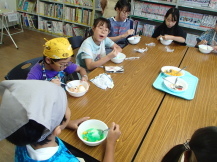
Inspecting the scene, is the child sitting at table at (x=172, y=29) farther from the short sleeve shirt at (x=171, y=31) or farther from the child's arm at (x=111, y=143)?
the child's arm at (x=111, y=143)

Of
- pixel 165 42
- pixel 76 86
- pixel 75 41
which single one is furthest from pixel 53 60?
pixel 165 42

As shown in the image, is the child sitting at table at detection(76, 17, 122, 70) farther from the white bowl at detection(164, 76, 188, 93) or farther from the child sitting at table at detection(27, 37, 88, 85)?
the white bowl at detection(164, 76, 188, 93)

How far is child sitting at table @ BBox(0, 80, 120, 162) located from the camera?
0.54 meters

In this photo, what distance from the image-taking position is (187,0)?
8.84 ft

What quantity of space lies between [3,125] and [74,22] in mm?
3604

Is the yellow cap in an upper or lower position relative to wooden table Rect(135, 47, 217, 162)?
upper

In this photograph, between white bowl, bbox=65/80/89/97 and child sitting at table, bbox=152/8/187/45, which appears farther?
child sitting at table, bbox=152/8/187/45

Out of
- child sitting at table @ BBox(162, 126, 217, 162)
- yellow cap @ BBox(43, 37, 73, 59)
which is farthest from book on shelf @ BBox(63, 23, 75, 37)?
child sitting at table @ BBox(162, 126, 217, 162)

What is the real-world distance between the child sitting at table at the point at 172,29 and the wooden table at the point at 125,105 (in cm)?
73

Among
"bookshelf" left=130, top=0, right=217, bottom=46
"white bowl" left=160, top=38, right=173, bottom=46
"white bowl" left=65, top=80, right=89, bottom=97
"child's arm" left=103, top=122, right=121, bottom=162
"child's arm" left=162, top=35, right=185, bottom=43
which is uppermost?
"bookshelf" left=130, top=0, right=217, bottom=46

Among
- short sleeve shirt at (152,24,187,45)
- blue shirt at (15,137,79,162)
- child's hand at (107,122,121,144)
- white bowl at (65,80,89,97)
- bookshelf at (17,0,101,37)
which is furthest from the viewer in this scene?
bookshelf at (17,0,101,37)

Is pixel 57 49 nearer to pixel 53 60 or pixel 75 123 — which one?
pixel 53 60

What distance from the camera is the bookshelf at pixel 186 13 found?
2664 mm

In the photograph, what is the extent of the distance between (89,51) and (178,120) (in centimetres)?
98
